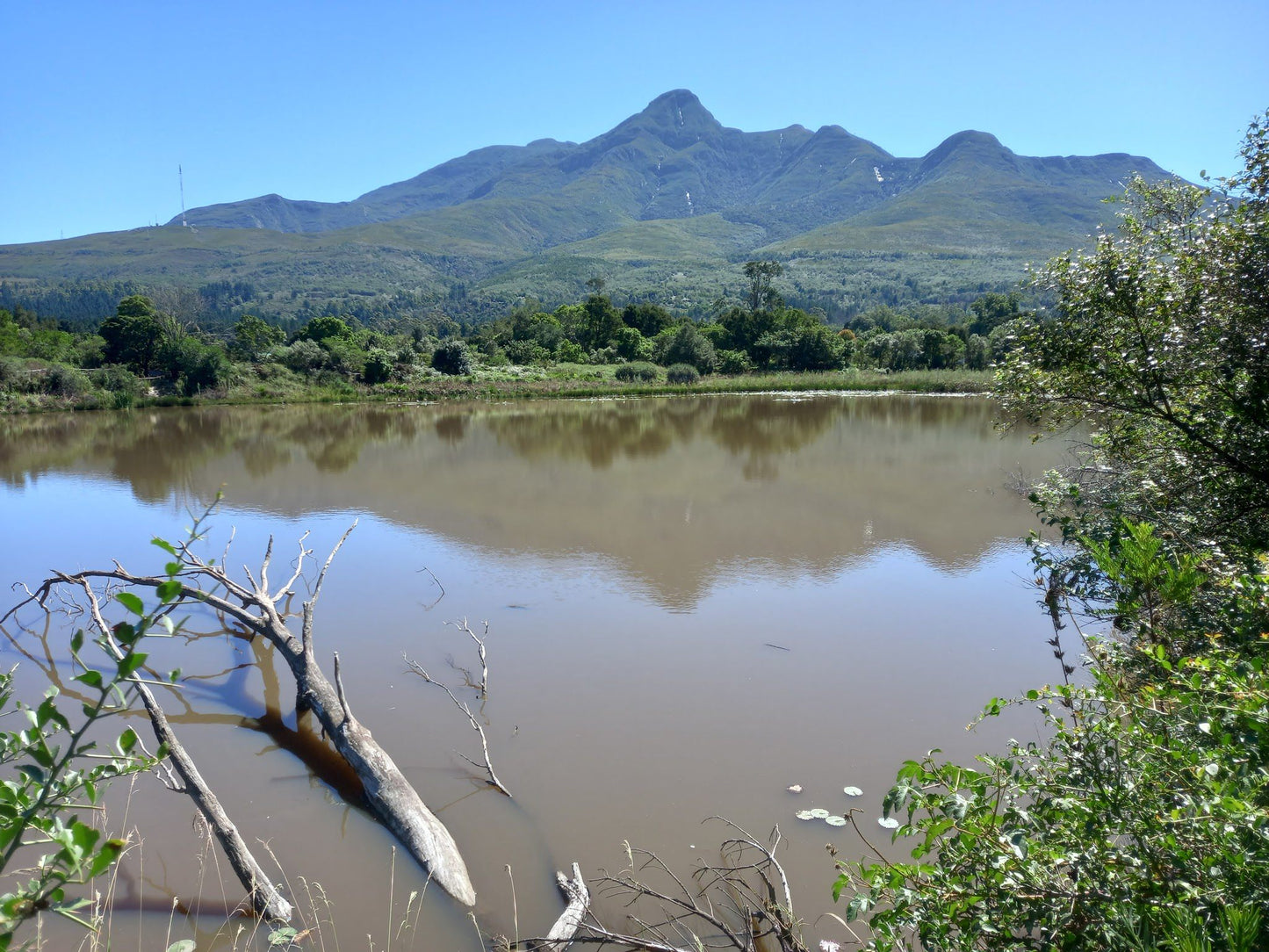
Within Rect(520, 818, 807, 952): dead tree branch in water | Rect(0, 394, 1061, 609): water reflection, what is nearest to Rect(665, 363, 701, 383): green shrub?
Rect(0, 394, 1061, 609): water reflection

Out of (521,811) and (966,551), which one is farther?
(966,551)

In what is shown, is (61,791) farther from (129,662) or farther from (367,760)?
(367,760)

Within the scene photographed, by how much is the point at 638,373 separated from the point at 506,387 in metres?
10.0

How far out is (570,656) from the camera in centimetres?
802

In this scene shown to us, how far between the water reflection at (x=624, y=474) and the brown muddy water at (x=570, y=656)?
123 millimetres

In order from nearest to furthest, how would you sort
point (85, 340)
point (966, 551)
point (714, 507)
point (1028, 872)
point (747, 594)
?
point (1028, 872) → point (747, 594) → point (966, 551) → point (714, 507) → point (85, 340)

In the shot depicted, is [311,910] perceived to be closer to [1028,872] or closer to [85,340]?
[1028,872]

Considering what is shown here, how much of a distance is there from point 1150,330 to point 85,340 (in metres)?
58.0

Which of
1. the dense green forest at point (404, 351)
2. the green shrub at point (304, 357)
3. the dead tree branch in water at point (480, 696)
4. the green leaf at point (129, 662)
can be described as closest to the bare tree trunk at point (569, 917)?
the dead tree branch in water at point (480, 696)

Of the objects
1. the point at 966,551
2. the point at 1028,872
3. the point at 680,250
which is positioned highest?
the point at 680,250

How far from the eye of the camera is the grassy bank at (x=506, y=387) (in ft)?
127

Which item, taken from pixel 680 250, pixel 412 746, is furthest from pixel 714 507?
pixel 680 250

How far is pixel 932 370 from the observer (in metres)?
51.7

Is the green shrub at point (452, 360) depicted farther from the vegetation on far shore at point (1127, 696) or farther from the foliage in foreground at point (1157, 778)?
the foliage in foreground at point (1157, 778)
